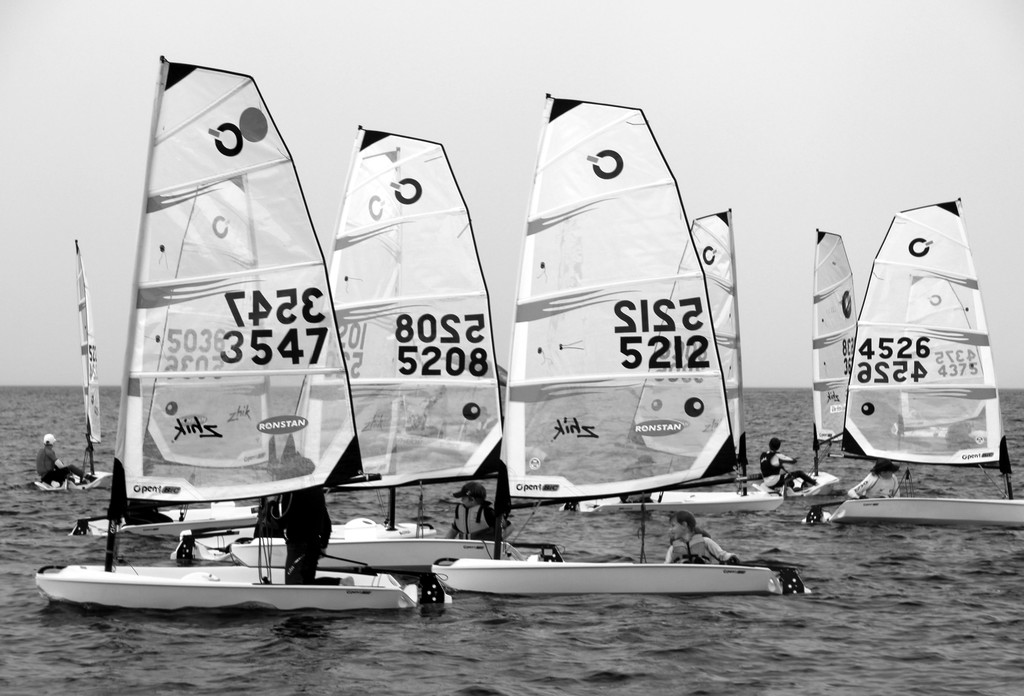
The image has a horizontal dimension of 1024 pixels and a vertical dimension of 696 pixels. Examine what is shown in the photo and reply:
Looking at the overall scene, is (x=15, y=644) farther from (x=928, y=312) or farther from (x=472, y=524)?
(x=928, y=312)

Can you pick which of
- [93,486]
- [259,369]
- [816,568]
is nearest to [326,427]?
[259,369]

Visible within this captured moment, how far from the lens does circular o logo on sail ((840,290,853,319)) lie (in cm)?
3574

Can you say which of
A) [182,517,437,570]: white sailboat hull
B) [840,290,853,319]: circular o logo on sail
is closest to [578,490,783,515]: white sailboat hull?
[182,517,437,570]: white sailboat hull

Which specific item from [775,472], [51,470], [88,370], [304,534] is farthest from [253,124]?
[88,370]

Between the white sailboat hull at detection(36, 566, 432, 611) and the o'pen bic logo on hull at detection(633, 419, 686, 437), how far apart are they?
383cm

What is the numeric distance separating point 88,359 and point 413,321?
1686 centimetres

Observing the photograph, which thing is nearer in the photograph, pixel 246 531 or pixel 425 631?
pixel 425 631

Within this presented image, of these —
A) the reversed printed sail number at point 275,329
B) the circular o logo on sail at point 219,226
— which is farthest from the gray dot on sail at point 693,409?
the circular o logo on sail at point 219,226

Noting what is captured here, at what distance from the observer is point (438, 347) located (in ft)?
63.5

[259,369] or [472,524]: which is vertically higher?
[259,369]

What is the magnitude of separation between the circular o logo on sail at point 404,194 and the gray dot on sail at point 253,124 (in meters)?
6.19

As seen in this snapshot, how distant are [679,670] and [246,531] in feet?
27.8

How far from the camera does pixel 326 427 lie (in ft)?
45.2

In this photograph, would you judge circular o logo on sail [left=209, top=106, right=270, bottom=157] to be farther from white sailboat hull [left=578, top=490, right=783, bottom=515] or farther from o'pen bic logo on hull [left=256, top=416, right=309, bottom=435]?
white sailboat hull [left=578, top=490, right=783, bottom=515]
